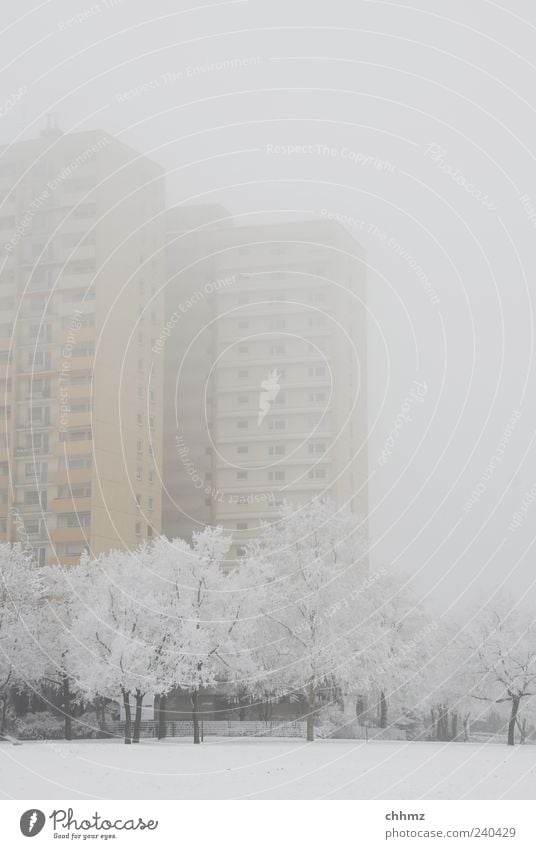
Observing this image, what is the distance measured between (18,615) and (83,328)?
466 centimetres

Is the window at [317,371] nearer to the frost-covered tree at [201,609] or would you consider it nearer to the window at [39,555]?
the frost-covered tree at [201,609]

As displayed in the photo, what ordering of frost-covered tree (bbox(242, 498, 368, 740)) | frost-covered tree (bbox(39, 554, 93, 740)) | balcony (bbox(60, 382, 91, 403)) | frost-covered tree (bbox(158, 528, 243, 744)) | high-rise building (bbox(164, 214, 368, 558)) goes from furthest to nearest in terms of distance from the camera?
1. frost-covered tree (bbox(39, 554, 93, 740))
2. frost-covered tree (bbox(242, 498, 368, 740))
3. frost-covered tree (bbox(158, 528, 243, 744))
4. balcony (bbox(60, 382, 91, 403))
5. high-rise building (bbox(164, 214, 368, 558))

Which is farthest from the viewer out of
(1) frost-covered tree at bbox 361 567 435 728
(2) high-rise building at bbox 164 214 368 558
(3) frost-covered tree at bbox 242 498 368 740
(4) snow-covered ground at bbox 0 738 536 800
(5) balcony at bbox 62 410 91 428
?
(3) frost-covered tree at bbox 242 498 368 740

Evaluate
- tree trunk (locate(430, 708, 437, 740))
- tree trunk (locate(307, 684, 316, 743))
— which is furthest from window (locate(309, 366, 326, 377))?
tree trunk (locate(430, 708, 437, 740))

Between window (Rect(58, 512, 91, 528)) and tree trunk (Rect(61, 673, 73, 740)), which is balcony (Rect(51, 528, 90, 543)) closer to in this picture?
window (Rect(58, 512, 91, 528))

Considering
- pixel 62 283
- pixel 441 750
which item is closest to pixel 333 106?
pixel 62 283

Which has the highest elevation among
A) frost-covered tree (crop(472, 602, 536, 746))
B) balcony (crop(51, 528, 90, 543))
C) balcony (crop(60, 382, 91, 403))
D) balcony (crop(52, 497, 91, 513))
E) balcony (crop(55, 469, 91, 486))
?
balcony (crop(60, 382, 91, 403))

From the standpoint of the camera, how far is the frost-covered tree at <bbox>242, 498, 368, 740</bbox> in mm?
15406

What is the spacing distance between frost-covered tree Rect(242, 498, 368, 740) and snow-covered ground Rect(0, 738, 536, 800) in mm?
3624

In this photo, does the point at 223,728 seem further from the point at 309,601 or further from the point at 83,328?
the point at 83,328

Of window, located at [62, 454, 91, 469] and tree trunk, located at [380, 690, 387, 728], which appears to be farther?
tree trunk, located at [380, 690, 387, 728]

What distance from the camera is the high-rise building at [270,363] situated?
12.8 m

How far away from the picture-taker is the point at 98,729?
15727 millimetres
